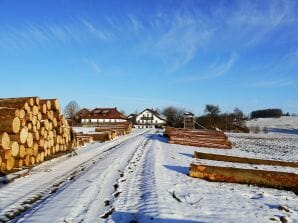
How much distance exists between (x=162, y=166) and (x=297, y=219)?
6.84m

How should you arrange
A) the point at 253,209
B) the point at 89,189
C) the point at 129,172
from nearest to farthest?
the point at 253,209 → the point at 89,189 → the point at 129,172

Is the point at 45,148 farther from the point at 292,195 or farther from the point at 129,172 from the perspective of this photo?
the point at 292,195

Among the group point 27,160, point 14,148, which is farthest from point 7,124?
point 27,160

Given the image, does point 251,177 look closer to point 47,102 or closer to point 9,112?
point 9,112

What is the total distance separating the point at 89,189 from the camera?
9.55 meters

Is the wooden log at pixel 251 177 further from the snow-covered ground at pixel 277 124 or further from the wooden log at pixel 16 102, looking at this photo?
the snow-covered ground at pixel 277 124

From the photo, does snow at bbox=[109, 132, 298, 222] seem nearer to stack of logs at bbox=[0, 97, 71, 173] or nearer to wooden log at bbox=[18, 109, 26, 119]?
stack of logs at bbox=[0, 97, 71, 173]

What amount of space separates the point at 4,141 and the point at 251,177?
7.66m

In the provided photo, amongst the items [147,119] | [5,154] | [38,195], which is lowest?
[38,195]

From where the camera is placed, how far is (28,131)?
1416 centimetres

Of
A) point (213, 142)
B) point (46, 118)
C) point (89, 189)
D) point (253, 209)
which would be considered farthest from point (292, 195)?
point (213, 142)

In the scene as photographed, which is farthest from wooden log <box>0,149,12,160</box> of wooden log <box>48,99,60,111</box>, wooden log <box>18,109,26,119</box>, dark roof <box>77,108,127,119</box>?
dark roof <box>77,108,127,119</box>

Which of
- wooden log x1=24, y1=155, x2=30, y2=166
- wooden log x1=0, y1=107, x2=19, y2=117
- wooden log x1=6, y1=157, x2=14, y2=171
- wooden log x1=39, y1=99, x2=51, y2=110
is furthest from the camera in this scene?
wooden log x1=39, y1=99, x2=51, y2=110

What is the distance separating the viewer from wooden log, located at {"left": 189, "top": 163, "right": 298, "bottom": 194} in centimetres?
1115
